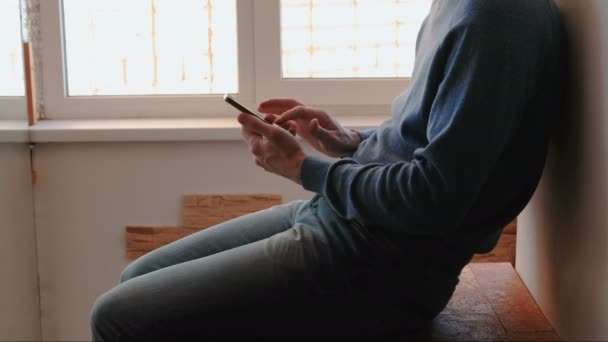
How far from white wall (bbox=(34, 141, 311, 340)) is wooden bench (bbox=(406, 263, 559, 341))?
0.74 meters

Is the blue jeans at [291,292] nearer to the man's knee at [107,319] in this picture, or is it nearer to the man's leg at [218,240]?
the man's knee at [107,319]

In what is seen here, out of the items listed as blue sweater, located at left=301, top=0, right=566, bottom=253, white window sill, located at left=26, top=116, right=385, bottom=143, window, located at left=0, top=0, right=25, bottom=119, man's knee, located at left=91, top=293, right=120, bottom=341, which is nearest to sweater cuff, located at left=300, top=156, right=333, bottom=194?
blue sweater, located at left=301, top=0, right=566, bottom=253

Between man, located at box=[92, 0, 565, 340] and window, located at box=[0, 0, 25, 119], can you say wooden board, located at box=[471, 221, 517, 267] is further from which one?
window, located at box=[0, 0, 25, 119]

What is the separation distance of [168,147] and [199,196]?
0.52 feet

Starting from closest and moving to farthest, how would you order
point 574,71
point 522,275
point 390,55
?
point 574,71 → point 522,275 → point 390,55

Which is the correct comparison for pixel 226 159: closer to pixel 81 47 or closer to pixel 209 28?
pixel 209 28

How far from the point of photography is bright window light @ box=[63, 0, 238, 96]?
7.44 ft

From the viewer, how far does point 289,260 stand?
1142mm

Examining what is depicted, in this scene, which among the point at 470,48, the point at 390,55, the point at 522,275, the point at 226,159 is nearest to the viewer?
the point at 470,48

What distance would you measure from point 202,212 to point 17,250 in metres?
0.50

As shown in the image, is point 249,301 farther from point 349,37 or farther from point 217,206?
point 349,37

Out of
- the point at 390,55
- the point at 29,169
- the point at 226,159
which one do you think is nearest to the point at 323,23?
the point at 390,55

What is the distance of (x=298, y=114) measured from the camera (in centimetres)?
144

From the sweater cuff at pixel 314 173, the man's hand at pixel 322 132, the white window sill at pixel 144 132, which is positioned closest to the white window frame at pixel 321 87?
the white window sill at pixel 144 132
